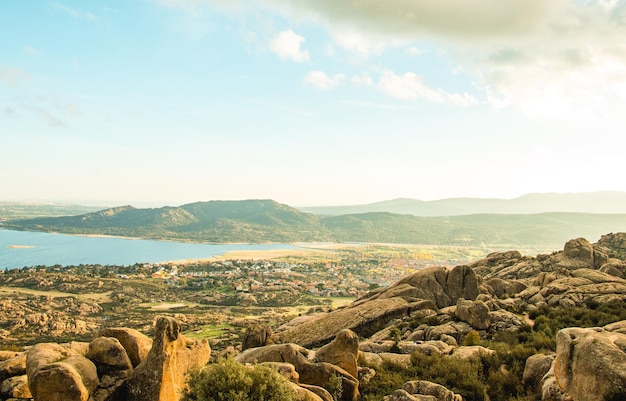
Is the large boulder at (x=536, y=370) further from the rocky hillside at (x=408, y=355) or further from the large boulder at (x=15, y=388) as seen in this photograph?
the large boulder at (x=15, y=388)

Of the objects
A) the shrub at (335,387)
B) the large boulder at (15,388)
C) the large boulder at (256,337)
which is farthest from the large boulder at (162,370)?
the large boulder at (256,337)

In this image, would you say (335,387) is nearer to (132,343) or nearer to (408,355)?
(408,355)

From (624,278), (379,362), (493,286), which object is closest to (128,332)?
(379,362)

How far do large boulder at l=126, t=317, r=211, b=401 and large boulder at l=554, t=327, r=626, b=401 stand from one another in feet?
40.4

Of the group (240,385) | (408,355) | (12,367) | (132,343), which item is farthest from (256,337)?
(12,367)

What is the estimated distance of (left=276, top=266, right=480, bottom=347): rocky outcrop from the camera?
28.8 m

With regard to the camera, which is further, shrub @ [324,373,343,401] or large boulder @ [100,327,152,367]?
shrub @ [324,373,343,401]

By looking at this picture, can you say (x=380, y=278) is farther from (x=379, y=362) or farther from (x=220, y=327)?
(x=379, y=362)

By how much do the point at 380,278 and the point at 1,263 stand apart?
158 m

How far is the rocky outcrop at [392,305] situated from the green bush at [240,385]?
54.1ft

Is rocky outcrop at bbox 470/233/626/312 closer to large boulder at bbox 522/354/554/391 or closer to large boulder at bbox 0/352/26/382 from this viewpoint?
large boulder at bbox 522/354/554/391

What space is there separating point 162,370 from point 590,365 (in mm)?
12778

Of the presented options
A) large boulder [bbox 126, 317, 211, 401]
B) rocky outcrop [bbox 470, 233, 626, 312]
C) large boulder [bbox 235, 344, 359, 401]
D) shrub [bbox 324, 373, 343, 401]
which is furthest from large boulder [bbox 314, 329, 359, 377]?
rocky outcrop [bbox 470, 233, 626, 312]

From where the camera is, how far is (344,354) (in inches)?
642
